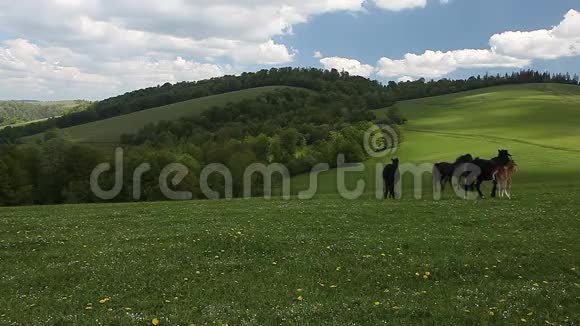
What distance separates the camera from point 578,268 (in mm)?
12602

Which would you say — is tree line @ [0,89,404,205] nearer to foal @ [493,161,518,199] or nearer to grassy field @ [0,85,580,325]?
grassy field @ [0,85,580,325]

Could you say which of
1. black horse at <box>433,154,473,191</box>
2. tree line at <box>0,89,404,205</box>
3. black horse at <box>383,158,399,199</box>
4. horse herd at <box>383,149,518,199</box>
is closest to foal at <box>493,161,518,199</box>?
horse herd at <box>383,149,518,199</box>

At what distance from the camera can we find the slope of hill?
6084 cm

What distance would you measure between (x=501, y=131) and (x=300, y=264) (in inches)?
3815

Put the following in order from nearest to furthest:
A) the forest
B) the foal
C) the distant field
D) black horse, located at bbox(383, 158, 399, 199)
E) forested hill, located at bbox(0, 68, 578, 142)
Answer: the foal, black horse, located at bbox(383, 158, 399, 199), the forest, the distant field, forested hill, located at bbox(0, 68, 578, 142)

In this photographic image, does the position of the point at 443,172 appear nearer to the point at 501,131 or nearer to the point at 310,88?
the point at 501,131

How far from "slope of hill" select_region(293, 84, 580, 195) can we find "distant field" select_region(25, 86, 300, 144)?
187 ft

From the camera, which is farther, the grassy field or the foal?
the foal

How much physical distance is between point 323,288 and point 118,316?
469cm

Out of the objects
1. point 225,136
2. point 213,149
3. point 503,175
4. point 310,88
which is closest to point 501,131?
point 213,149

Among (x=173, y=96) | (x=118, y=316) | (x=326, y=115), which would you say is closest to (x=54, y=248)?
(x=118, y=316)

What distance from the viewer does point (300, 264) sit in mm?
13266

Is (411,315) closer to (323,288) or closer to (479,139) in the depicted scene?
(323,288)

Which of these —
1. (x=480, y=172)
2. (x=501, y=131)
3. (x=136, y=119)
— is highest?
(x=136, y=119)
